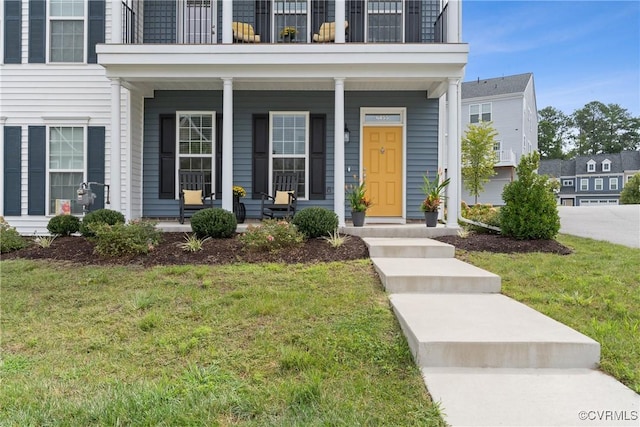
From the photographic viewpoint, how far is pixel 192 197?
25.3 feet

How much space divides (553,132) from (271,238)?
4397 centimetres

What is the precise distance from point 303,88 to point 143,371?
6.80 meters

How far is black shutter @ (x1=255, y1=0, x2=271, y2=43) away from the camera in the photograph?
27.8ft

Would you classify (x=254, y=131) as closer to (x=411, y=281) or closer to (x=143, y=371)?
(x=411, y=281)

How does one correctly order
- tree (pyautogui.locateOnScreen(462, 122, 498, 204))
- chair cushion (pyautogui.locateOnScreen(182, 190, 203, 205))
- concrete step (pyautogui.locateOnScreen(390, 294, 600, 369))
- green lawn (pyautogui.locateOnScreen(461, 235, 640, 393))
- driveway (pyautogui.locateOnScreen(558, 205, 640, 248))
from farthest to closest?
tree (pyautogui.locateOnScreen(462, 122, 498, 204)) → chair cushion (pyautogui.locateOnScreen(182, 190, 203, 205)) → driveway (pyautogui.locateOnScreen(558, 205, 640, 248)) → green lawn (pyautogui.locateOnScreen(461, 235, 640, 393)) → concrete step (pyautogui.locateOnScreen(390, 294, 600, 369))

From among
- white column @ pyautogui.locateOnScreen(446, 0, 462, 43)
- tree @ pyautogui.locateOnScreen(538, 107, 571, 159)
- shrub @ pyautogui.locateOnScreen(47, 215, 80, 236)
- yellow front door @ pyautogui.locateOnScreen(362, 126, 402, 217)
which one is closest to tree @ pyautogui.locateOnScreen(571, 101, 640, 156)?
tree @ pyautogui.locateOnScreen(538, 107, 571, 159)

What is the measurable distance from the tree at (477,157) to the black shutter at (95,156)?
15.3m

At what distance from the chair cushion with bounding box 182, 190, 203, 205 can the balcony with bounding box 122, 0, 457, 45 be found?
3.38 meters

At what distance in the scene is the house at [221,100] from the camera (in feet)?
22.5

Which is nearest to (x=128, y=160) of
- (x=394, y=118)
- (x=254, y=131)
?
(x=254, y=131)

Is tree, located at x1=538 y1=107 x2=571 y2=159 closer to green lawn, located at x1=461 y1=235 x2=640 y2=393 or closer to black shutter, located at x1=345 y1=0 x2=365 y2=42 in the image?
black shutter, located at x1=345 y1=0 x2=365 y2=42

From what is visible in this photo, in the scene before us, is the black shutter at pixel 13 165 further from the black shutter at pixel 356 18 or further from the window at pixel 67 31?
the black shutter at pixel 356 18

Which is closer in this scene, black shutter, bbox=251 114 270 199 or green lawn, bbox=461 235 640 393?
green lawn, bbox=461 235 640 393

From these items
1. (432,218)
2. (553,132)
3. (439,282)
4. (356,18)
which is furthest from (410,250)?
(553,132)
